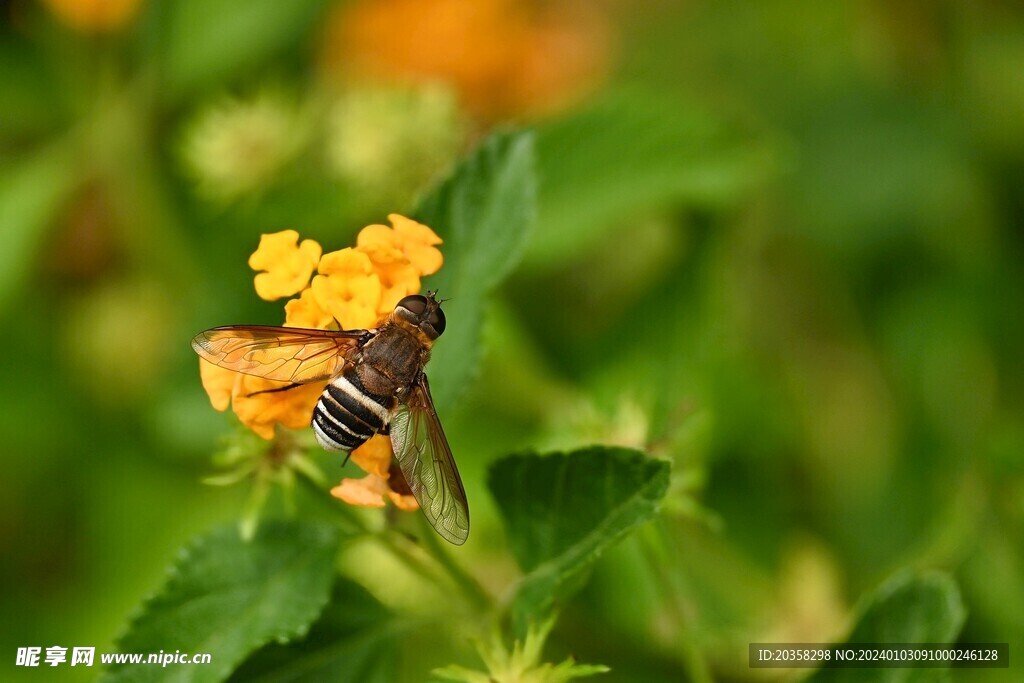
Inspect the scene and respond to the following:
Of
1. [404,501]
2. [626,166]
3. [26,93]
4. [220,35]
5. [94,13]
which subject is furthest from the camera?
[26,93]

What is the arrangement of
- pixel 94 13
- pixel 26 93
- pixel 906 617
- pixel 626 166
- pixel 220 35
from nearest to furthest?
pixel 906 617
pixel 626 166
pixel 94 13
pixel 220 35
pixel 26 93

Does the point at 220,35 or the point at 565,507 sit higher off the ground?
the point at 220,35

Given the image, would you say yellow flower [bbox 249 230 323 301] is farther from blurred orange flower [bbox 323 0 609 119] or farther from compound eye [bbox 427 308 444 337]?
blurred orange flower [bbox 323 0 609 119]

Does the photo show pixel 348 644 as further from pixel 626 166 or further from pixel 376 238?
pixel 626 166

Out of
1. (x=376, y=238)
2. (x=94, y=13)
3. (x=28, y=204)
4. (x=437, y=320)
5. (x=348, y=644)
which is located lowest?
(x=348, y=644)

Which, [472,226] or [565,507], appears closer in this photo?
[565,507]

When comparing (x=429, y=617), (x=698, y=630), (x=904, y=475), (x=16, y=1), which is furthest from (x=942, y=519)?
(x=16, y=1)

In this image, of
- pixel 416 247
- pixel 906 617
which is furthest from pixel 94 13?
pixel 906 617
